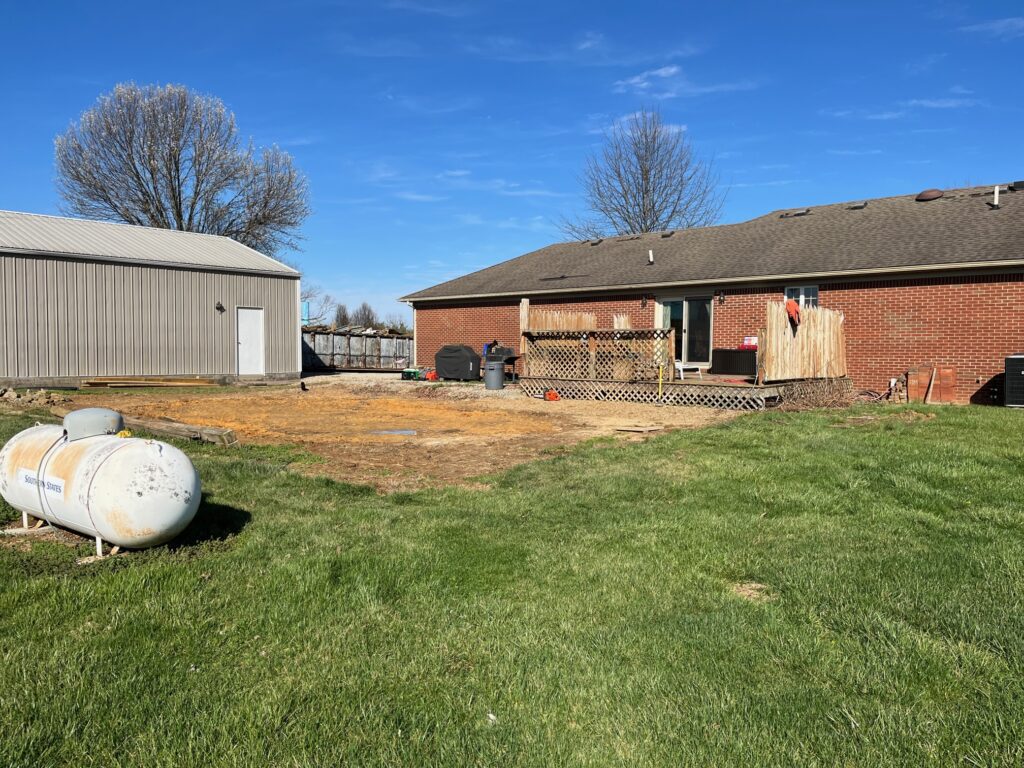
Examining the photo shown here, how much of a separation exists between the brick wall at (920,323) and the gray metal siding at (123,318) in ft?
50.7

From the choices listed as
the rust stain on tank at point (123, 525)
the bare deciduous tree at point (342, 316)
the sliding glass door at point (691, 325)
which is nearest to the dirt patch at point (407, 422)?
the rust stain on tank at point (123, 525)

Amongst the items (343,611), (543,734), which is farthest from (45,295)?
(543,734)

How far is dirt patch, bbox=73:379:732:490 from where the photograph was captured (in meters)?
8.65

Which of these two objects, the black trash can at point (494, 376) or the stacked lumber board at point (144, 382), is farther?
the stacked lumber board at point (144, 382)

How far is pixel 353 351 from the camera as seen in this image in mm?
35531

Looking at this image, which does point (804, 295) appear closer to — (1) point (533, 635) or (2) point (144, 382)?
(1) point (533, 635)

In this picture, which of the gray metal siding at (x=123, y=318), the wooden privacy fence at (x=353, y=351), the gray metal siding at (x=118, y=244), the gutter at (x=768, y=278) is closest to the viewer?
the gutter at (x=768, y=278)

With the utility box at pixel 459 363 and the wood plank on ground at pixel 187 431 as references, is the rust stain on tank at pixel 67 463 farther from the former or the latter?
the utility box at pixel 459 363

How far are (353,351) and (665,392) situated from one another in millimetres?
22715

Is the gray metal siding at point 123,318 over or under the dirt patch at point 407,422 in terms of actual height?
over

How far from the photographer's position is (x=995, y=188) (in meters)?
18.9

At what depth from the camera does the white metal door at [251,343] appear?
2511 cm

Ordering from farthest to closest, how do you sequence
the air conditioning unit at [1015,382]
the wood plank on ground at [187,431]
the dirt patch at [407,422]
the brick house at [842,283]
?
the brick house at [842,283]
the air conditioning unit at [1015,382]
the wood plank on ground at [187,431]
the dirt patch at [407,422]

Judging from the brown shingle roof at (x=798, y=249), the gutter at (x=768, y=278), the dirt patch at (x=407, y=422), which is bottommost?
the dirt patch at (x=407, y=422)
